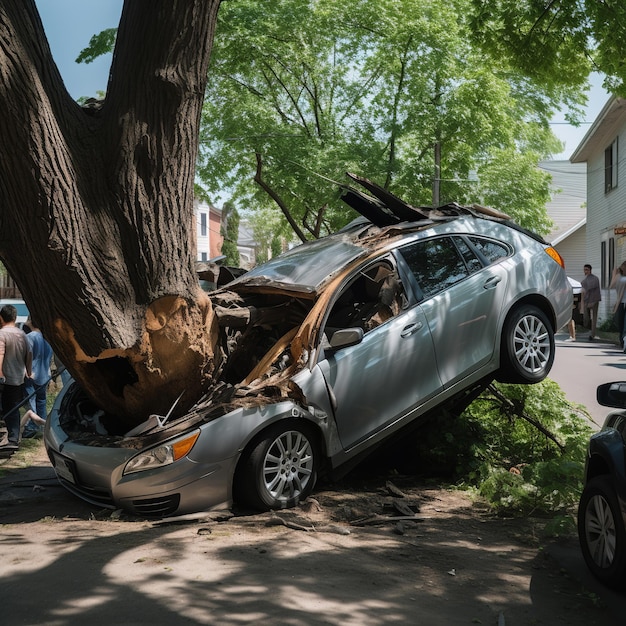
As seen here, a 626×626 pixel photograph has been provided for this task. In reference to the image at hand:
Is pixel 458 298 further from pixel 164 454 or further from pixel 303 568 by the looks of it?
pixel 303 568

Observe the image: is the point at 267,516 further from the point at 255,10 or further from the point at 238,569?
the point at 255,10

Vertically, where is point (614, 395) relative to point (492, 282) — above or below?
below

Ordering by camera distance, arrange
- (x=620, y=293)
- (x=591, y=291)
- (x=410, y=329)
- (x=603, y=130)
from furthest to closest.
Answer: (x=603, y=130) → (x=591, y=291) → (x=620, y=293) → (x=410, y=329)

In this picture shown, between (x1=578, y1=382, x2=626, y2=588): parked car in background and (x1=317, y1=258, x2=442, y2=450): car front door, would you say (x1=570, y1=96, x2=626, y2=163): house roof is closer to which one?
(x1=317, y1=258, x2=442, y2=450): car front door

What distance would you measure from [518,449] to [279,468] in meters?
2.75

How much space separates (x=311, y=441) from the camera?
630cm

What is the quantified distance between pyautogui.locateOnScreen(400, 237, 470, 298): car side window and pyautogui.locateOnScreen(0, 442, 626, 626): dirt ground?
6.13 feet

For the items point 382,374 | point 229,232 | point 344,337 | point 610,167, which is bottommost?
point 382,374

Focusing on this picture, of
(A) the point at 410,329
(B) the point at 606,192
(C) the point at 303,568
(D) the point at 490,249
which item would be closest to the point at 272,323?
(A) the point at 410,329

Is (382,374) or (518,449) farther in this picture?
(518,449)

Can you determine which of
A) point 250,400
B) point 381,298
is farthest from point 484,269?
point 250,400

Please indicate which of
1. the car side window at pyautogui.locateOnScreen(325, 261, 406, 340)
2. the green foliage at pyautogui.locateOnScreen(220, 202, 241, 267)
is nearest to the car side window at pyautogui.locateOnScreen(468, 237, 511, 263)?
the car side window at pyautogui.locateOnScreen(325, 261, 406, 340)

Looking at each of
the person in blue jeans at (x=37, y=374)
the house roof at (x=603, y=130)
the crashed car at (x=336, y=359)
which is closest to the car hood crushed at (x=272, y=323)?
the crashed car at (x=336, y=359)

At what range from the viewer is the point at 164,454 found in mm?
5789
